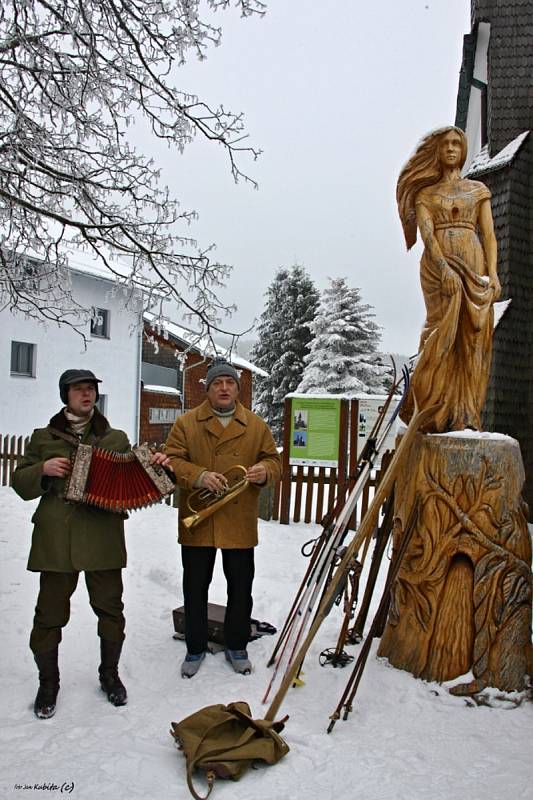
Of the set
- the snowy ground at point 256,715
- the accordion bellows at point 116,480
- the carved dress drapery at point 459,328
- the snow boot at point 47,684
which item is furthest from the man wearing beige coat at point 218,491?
the carved dress drapery at point 459,328

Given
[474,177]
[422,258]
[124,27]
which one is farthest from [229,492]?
[474,177]

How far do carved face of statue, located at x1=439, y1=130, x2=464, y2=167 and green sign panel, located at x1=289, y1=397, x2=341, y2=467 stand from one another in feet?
15.3

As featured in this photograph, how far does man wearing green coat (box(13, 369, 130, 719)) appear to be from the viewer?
129 inches

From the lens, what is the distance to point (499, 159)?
918 centimetres

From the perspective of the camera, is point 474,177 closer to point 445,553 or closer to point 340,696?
point 445,553

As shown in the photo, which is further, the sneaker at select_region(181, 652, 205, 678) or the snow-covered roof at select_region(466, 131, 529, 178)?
the snow-covered roof at select_region(466, 131, 529, 178)

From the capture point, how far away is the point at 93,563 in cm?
331

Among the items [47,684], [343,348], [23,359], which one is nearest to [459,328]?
[47,684]

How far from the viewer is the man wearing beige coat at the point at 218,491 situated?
386 cm

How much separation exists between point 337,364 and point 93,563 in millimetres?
24662

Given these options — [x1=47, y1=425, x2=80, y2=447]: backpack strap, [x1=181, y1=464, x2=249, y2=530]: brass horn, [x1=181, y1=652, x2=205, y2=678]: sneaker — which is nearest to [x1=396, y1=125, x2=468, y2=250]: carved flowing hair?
[x1=181, y1=464, x2=249, y2=530]: brass horn

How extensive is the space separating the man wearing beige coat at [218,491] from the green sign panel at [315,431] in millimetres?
4269

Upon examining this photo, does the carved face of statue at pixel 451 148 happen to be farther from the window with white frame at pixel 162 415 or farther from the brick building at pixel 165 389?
the window with white frame at pixel 162 415

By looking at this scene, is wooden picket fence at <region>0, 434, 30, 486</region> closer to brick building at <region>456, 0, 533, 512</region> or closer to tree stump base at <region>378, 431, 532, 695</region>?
brick building at <region>456, 0, 533, 512</region>
